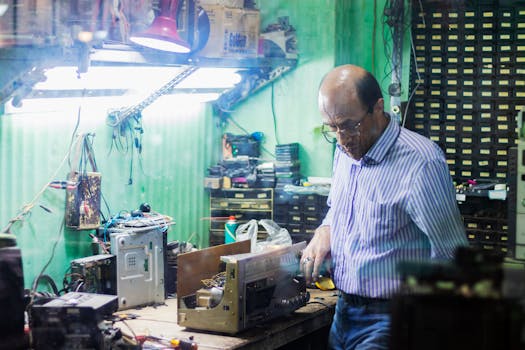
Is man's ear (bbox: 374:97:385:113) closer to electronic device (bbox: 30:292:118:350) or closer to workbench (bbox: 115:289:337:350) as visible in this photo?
workbench (bbox: 115:289:337:350)

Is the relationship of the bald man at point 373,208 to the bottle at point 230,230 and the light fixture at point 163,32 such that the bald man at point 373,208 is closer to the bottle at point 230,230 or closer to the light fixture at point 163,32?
the light fixture at point 163,32

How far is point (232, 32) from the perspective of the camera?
5168 millimetres

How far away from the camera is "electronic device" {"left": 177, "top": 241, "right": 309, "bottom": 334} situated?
136 inches

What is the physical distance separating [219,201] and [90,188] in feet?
5.03

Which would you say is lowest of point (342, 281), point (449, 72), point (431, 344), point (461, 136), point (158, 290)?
point (158, 290)

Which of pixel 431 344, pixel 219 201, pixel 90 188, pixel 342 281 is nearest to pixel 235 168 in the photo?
pixel 219 201

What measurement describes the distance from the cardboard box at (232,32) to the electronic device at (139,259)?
1.26 m

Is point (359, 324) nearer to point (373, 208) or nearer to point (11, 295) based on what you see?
point (373, 208)

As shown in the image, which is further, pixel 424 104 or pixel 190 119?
pixel 424 104

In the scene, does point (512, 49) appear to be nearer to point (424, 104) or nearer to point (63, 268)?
point (424, 104)

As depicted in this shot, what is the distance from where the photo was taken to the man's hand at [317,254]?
3.26 m

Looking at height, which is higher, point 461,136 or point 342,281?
point 461,136

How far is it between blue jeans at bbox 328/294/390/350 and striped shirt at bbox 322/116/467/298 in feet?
0.17

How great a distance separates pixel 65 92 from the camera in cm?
420
